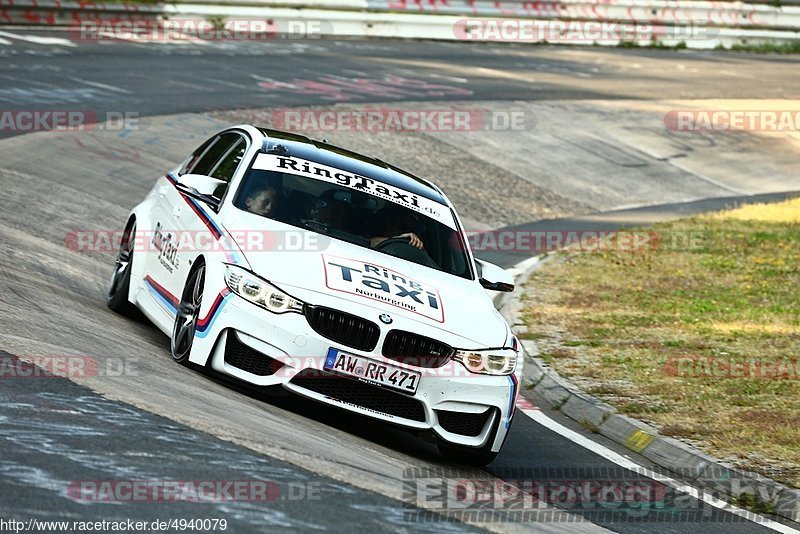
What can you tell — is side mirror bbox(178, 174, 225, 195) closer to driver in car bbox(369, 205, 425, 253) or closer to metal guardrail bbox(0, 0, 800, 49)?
driver in car bbox(369, 205, 425, 253)

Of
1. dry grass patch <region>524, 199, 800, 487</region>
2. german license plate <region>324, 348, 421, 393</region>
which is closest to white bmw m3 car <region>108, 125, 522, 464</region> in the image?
german license plate <region>324, 348, 421, 393</region>

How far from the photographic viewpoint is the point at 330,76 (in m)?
27.7

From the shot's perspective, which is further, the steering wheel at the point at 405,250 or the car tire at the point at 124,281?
the car tire at the point at 124,281

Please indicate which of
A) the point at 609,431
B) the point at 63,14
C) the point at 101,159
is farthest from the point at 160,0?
the point at 609,431

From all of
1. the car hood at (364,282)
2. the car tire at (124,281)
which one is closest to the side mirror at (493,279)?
the car hood at (364,282)

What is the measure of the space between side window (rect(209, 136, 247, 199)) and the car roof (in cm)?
20

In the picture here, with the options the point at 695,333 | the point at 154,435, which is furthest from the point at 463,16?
the point at 154,435

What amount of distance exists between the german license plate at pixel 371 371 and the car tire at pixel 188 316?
105cm

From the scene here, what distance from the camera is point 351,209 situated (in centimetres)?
948

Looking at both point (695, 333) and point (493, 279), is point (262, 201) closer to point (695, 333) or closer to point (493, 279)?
point (493, 279)

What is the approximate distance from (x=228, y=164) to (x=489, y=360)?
2.85 metres

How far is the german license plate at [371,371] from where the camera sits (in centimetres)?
797

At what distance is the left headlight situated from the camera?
8094mm

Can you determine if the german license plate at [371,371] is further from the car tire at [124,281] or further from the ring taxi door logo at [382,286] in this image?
the car tire at [124,281]
